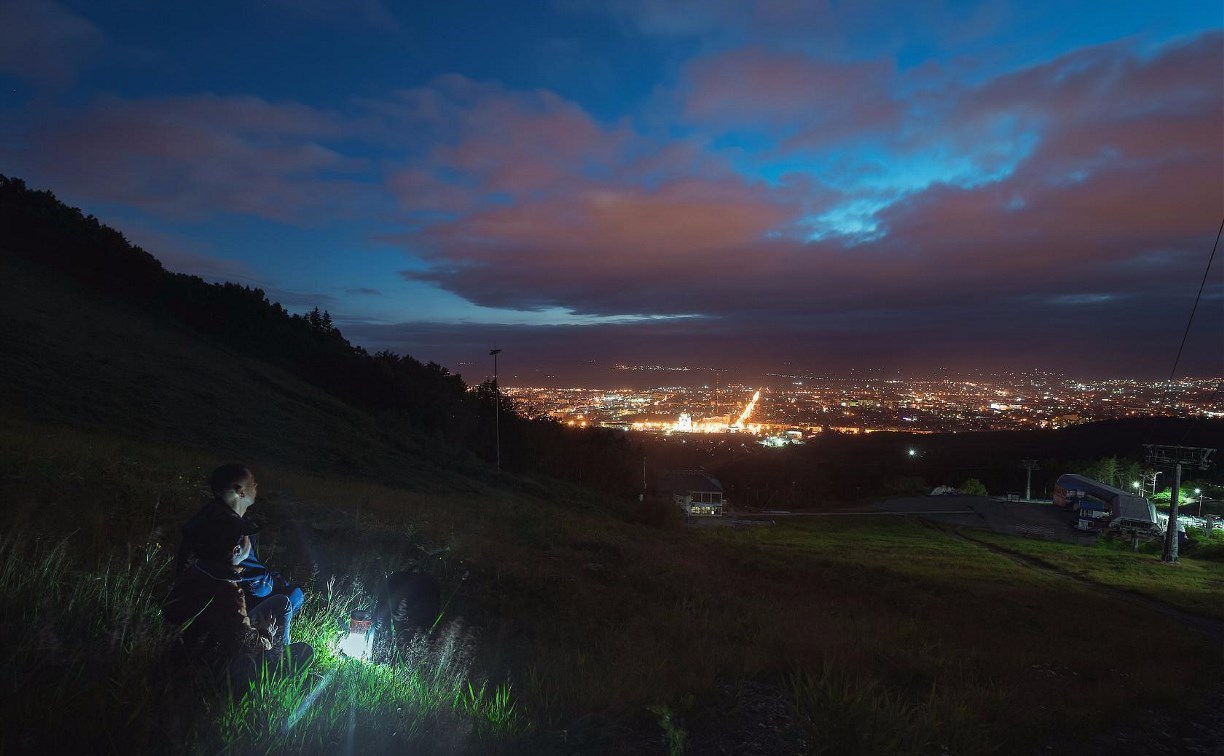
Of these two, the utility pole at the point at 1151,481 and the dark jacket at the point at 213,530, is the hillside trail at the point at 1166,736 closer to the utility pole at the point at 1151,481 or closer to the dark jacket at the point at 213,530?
the dark jacket at the point at 213,530

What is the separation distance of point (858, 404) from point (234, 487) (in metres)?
122

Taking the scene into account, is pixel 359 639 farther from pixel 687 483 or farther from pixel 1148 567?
pixel 687 483

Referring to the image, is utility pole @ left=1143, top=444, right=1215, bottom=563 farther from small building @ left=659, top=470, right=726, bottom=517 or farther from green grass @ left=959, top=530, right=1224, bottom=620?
small building @ left=659, top=470, right=726, bottom=517

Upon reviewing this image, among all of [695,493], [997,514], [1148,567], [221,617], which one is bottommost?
[695,493]

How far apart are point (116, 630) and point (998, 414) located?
129221 millimetres

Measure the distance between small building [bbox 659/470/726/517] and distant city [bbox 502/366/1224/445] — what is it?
16958mm

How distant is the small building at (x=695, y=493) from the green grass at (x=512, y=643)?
1612 inches

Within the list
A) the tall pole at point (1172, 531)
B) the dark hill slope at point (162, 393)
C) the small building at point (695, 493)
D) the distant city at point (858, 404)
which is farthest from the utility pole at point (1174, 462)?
the distant city at point (858, 404)

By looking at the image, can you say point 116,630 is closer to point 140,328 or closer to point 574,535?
point 574,535

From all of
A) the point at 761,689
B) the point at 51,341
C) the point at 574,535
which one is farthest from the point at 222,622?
the point at 51,341

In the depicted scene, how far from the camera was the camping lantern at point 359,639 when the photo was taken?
13.3ft

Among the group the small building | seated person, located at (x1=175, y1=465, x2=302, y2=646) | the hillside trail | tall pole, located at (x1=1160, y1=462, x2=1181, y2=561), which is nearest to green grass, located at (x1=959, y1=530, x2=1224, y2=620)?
tall pole, located at (x1=1160, y1=462, x2=1181, y2=561)

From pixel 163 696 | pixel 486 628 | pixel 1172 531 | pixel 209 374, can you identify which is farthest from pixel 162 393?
pixel 1172 531

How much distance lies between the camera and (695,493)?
57969 mm
